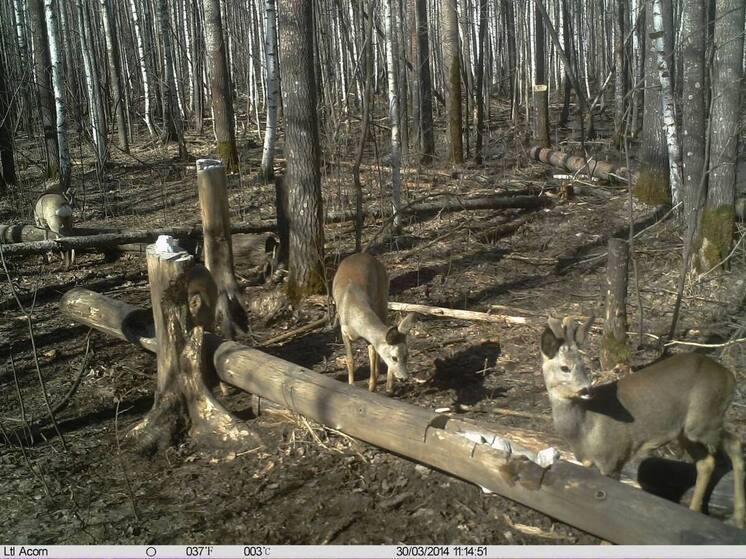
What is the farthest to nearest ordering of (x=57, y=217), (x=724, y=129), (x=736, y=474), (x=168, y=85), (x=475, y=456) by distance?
(x=168, y=85) → (x=57, y=217) → (x=724, y=129) → (x=475, y=456) → (x=736, y=474)

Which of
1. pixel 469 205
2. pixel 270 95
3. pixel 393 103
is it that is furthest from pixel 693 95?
pixel 270 95

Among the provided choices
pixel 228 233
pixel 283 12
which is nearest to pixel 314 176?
pixel 228 233

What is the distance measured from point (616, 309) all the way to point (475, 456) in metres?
2.29

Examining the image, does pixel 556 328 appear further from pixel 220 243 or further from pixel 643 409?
pixel 220 243

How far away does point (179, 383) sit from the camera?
6.09 meters

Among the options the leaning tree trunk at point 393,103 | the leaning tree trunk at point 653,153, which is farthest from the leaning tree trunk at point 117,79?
the leaning tree trunk at point 653,153

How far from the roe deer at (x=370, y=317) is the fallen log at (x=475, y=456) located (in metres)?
0.64

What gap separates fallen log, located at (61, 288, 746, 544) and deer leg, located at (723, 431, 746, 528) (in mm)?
673

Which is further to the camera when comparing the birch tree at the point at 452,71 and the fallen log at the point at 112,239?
the birch tree at the point at 452,71

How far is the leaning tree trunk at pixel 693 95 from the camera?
327 inches

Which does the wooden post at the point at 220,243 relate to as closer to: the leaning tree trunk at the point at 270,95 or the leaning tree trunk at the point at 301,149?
the leaning tree trunk at the point at 301,149

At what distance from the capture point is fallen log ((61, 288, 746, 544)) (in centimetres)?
367

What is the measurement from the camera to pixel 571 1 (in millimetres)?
38969

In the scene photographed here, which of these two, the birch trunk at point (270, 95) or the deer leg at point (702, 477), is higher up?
the birch trunk at point (270, 95)
